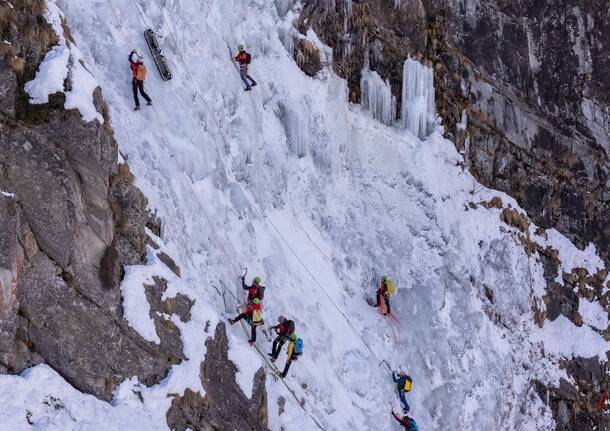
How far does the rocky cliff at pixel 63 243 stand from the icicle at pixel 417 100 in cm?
1101

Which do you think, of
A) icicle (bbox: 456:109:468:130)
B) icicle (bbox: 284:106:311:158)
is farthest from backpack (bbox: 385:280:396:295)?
icicle (bbox: 456:109:468:130)

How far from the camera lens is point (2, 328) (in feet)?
31.8

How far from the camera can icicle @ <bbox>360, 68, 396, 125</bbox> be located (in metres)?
20.9

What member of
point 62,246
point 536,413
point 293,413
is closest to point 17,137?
point 62,246

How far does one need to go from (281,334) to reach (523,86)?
14.3 meters

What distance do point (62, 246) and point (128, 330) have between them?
1.65 metres

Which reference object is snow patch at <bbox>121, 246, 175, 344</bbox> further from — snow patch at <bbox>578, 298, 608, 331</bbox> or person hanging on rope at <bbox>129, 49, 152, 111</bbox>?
snow patch at <bbox>578, 298, 608, 331</bbox>

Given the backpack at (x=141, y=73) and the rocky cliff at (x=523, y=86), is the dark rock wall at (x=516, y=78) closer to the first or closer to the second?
the rocky cliff at (x=523, y=86)

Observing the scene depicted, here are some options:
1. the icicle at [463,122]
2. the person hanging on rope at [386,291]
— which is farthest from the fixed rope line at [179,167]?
the icicle at [463,122]

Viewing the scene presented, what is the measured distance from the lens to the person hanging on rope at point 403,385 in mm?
17109

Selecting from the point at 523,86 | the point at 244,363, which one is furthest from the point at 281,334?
the point at 523,86

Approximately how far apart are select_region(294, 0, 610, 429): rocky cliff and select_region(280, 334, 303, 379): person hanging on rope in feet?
26.6

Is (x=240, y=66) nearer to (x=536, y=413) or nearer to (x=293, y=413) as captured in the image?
(x=293, y=413)

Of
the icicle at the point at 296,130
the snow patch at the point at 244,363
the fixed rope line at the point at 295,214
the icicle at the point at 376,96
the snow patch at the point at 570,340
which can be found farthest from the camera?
the snow patch at the point at 570,340
